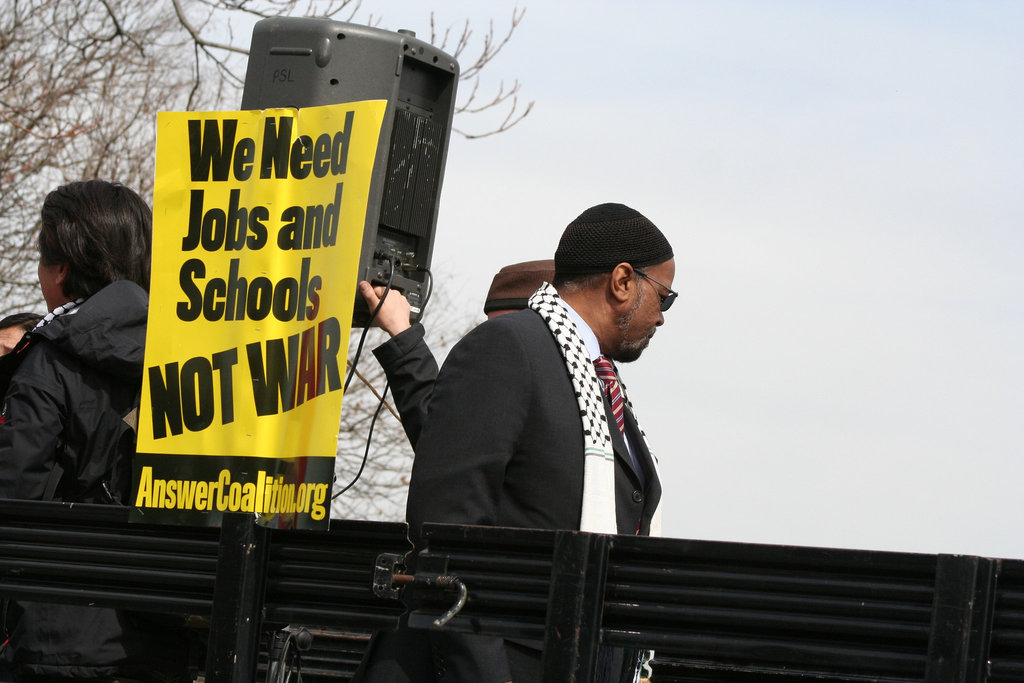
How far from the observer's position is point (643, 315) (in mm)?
3432

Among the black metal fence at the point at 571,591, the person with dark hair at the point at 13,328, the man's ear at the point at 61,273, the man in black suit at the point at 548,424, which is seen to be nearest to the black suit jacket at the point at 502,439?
the man in black suit at the point at 548,424

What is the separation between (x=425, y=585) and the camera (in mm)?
2486

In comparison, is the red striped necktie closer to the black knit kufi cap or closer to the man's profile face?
the man's profile face

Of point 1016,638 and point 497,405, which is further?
point 497,405

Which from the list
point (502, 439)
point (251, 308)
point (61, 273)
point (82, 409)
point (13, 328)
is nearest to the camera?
point (251, 308)

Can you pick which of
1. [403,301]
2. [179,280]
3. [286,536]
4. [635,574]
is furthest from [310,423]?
[403,301]

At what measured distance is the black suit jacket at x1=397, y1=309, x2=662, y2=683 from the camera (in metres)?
2.94

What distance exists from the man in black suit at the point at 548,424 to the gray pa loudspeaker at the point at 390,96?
1.44 ft

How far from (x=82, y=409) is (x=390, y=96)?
1.07m

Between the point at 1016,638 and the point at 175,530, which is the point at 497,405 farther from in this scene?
the point at 1016,638

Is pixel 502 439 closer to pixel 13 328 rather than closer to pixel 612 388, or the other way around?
pixel 612 388

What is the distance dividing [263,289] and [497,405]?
0.54 m

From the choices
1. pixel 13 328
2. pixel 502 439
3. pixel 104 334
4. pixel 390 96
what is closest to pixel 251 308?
pixel 502 439

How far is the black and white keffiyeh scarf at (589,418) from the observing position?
3.05m
